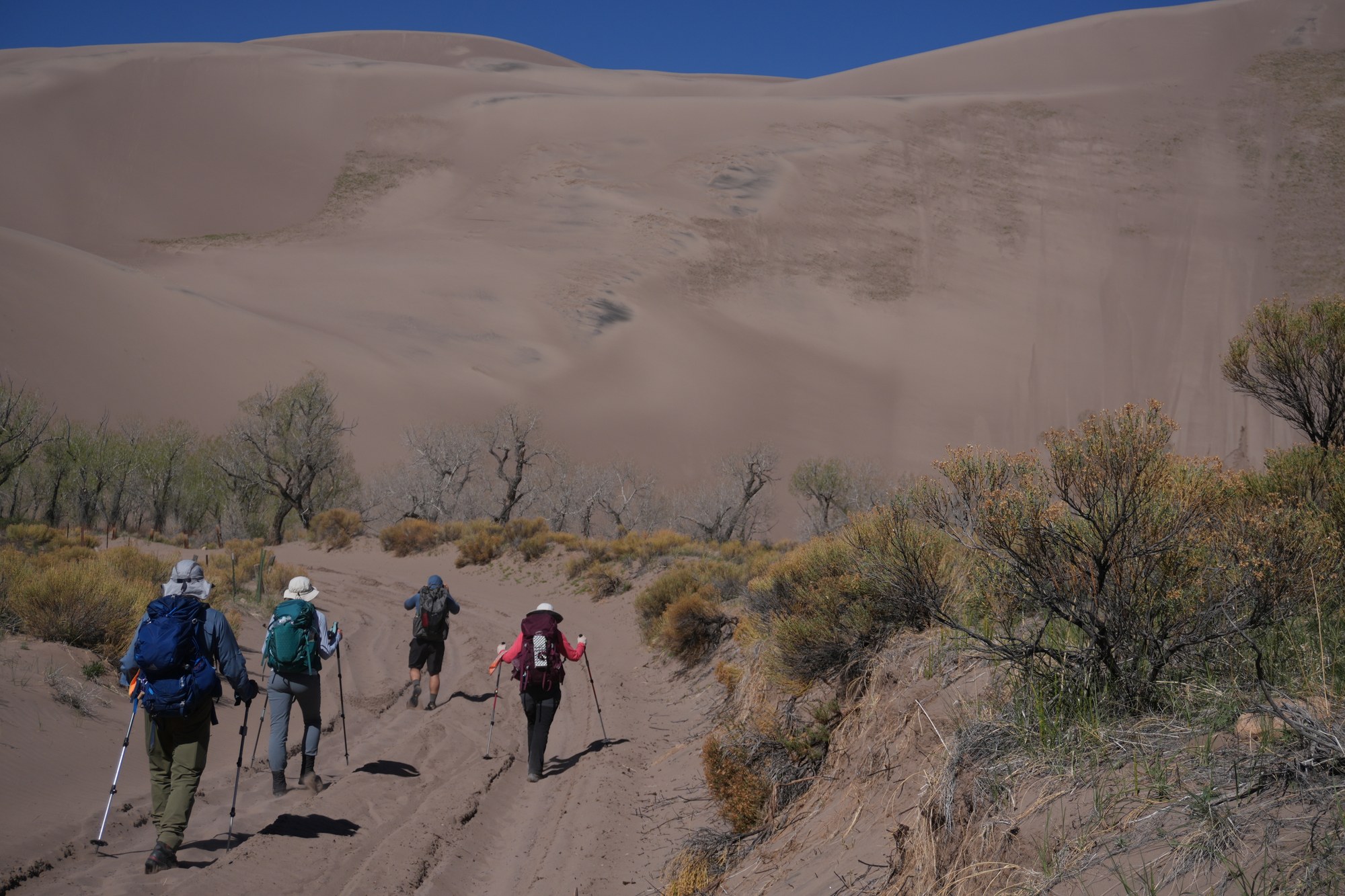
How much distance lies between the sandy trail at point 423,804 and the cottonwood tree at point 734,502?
21.7m

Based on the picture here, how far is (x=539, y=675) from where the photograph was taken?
8.48 metres

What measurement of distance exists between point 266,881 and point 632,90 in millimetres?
136756

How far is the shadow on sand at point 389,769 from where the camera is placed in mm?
8078

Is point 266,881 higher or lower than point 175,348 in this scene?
lower

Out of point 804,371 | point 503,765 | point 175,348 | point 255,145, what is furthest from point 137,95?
point 503,765

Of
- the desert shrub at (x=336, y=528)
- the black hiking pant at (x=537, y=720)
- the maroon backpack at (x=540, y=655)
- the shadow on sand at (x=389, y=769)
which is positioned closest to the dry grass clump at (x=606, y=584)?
the maroon backpack at (x=540, y=655)

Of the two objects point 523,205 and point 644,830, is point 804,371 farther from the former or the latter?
point 644,830

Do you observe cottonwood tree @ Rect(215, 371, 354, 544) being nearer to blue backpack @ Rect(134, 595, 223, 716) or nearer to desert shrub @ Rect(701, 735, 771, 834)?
blue backpack @ Rect(134, 595, 223, 716)

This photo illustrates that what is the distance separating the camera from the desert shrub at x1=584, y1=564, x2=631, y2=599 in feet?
65.3

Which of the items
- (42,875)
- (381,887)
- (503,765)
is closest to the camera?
(42,875)

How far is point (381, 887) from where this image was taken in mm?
5828

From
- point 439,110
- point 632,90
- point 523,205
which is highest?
point 632,90

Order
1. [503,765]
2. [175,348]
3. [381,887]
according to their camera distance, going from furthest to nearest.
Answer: [175,348]
[503,765]
[381,887]

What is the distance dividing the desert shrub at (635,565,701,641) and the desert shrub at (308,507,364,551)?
18.5 meters
